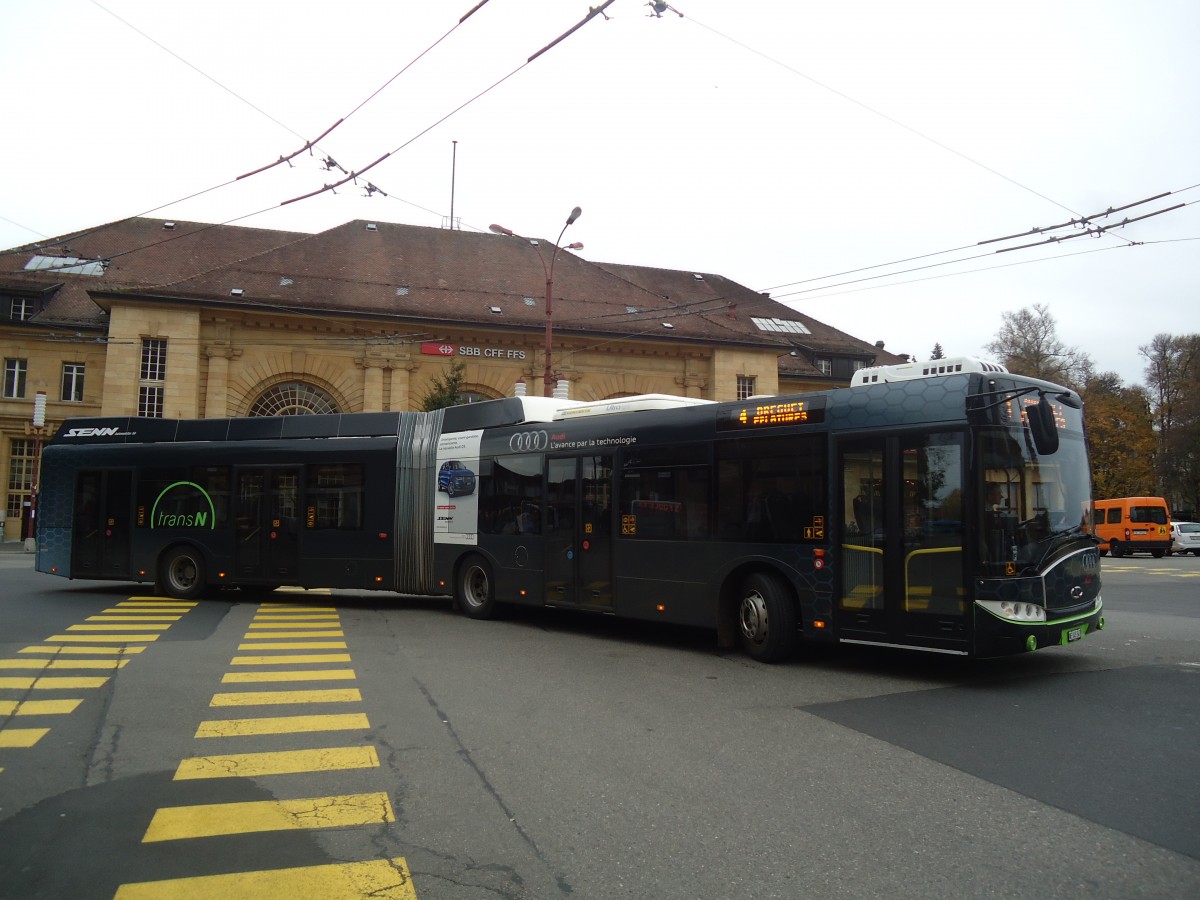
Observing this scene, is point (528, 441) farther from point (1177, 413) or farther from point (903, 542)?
point (1177, 413)

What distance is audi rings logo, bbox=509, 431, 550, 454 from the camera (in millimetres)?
13234

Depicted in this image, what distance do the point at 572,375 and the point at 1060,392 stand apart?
115 feet

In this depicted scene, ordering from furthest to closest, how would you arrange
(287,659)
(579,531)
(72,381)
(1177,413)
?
(1177,413) < (72,381) < (579,531) < (287,659)

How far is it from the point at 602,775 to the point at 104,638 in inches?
328

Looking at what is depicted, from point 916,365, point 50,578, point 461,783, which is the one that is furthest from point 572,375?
point 461,783

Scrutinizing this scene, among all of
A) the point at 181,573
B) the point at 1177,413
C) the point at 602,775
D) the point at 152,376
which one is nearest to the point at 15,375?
the point at 152,376

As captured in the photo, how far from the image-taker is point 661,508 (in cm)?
1132

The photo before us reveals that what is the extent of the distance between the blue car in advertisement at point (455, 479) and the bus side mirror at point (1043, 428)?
8438mm

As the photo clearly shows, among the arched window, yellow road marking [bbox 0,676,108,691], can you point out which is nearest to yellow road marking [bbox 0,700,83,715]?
yellow road marking [bbox 0,676,108,691]

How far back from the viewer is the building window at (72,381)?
43.9m

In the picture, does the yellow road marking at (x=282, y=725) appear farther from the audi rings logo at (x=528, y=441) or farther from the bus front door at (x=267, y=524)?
the bus front door at (x=267, y=524)

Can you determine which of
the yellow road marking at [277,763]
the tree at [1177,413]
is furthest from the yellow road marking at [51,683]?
the tree at [1177,413]

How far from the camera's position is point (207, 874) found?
4.22m

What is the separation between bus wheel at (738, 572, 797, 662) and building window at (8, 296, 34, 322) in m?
44.0
